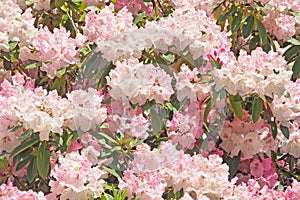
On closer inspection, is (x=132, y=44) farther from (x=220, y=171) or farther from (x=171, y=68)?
(x=220, y=171)

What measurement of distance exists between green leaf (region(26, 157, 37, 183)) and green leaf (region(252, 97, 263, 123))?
37.1 inches

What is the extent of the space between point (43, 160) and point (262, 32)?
126 cm

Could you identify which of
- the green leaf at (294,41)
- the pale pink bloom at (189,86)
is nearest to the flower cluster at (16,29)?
the pale pink bloom at (189,86)

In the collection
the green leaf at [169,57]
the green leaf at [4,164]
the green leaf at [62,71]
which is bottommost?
the green leaf at [4,164]

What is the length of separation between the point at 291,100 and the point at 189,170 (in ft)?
1.98

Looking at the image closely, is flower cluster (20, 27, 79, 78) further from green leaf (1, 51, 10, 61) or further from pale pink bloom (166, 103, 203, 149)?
pale pink bloom (166, 103, 203, 149)

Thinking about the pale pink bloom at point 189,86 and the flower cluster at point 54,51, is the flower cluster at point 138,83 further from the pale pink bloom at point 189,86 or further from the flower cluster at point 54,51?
the flower cluster at point 54,51

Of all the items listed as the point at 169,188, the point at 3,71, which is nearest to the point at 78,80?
the point at 3,71

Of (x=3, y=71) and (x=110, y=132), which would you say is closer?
(x=110, y=132)

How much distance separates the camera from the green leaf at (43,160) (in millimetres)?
2930

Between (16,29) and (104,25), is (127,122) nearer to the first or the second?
(104,25)

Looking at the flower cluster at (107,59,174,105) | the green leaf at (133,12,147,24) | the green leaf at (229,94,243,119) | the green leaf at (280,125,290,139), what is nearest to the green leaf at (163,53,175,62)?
the flower cluster at (107,59,174,105)

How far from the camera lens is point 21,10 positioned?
350 centimetres

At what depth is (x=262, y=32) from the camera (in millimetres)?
3504
